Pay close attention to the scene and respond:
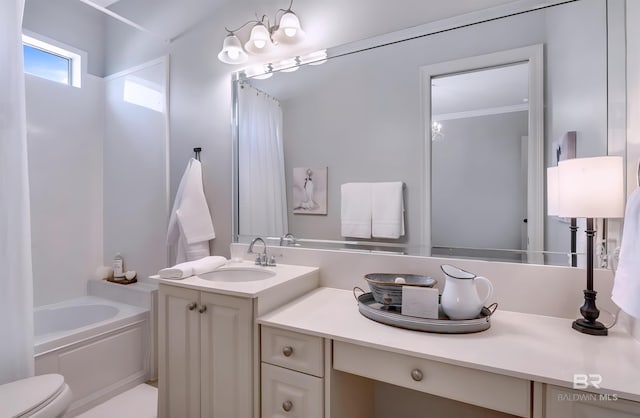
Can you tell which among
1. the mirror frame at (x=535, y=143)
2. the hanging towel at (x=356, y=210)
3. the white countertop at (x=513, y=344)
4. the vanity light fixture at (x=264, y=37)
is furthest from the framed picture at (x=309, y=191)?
Result: the mirror frame at (x=535, y=143)

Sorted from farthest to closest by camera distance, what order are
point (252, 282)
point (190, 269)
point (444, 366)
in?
1. point (190, 269)
2. point (252, 282)
3. point (444, 366)

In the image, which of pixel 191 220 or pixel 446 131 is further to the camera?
pixel 191 220

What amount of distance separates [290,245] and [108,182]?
2054 mm

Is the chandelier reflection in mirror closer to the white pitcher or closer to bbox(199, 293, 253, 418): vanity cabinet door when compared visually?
the white pitcher

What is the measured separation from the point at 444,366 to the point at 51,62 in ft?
11.5

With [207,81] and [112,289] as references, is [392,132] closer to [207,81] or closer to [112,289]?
[207,81]

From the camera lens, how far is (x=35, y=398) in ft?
3.63

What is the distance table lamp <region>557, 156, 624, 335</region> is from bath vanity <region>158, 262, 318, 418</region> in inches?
45.3

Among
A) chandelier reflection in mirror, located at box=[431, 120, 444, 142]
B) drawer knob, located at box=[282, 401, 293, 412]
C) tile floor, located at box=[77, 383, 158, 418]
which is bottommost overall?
tile floor, located at box=[77, 383, 158, 418]

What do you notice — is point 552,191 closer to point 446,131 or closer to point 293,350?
point 446,131

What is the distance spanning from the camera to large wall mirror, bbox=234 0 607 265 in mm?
1251

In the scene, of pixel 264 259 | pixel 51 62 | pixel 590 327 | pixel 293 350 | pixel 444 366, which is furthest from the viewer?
pixel 51 62

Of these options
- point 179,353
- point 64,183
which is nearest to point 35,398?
point 179,353

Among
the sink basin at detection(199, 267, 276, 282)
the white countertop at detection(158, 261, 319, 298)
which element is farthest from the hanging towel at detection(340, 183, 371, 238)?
the sink basin at detection(199, 267, 276, 282)
